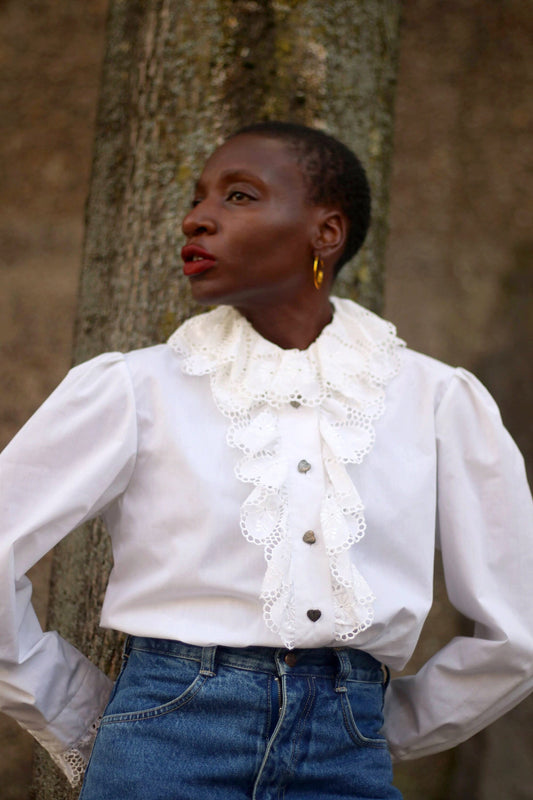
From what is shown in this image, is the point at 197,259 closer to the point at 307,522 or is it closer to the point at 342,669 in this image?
the point at 307,522

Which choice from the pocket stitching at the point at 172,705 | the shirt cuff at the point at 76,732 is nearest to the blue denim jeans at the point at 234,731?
the pocket stitching at the point at 172,705

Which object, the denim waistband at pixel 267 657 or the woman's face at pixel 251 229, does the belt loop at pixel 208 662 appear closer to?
the denim waistband at pixel 267 657

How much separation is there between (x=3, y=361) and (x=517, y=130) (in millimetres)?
2070

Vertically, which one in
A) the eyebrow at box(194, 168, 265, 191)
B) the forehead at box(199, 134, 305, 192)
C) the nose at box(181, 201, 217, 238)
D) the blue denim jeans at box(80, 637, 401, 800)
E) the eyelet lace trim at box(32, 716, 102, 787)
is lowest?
the eyelet lace trim at box(32, 716, 102, 787)

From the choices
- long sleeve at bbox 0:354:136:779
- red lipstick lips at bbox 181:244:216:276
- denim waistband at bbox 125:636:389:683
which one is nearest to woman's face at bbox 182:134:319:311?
red lipstick lips at bbox 181:244:216:276

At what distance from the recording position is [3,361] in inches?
141

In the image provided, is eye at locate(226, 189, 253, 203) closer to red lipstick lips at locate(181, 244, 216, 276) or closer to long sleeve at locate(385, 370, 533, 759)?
red lipstick lips at locate(181, 244, 216, 276)

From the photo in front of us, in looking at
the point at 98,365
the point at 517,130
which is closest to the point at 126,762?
the point at 98,365

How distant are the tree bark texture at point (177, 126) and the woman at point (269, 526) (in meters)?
0.46

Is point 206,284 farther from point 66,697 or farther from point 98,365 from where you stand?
point 66,697

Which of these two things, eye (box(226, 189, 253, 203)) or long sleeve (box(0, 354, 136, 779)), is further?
eye (box(226, 189, 253, 203))

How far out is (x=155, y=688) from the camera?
158 cm

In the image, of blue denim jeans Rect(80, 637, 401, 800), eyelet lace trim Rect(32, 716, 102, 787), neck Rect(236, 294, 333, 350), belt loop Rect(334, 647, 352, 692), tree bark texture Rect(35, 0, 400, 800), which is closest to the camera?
blue denim jeans Rect(80, 637, 401, 800)

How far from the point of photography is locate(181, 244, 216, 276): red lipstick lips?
1761 millimetres
